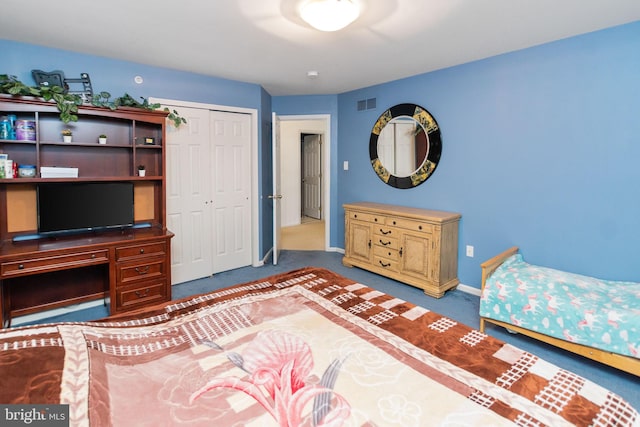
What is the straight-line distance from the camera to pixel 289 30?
2701mm

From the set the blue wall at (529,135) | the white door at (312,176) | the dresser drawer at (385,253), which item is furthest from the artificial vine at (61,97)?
the white door at (312,176)

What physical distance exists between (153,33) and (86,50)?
2.80 ft

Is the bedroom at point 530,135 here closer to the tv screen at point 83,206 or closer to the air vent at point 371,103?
the air vent at point 371,103

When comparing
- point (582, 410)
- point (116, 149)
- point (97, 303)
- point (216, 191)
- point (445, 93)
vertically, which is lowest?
point (97, 303)

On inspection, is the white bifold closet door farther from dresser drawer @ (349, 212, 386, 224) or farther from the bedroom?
dresser drawer @ (349, 212, 386, 224)

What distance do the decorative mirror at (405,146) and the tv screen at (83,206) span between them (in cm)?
285

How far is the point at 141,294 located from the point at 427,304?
2572mm

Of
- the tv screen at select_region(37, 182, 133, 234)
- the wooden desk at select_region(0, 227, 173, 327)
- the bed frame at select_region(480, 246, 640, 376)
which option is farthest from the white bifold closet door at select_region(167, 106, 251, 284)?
the bed frame at select_region(480, 246, 640, 376)

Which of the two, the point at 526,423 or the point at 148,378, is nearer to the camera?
the point at 526,423

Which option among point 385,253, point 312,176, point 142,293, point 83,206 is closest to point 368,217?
point 385,253

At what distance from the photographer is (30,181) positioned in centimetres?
270

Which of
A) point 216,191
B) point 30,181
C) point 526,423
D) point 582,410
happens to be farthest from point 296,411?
point 216,191

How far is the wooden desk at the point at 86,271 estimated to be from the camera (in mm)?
2584

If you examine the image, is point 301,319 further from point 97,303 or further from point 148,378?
point 97,303
